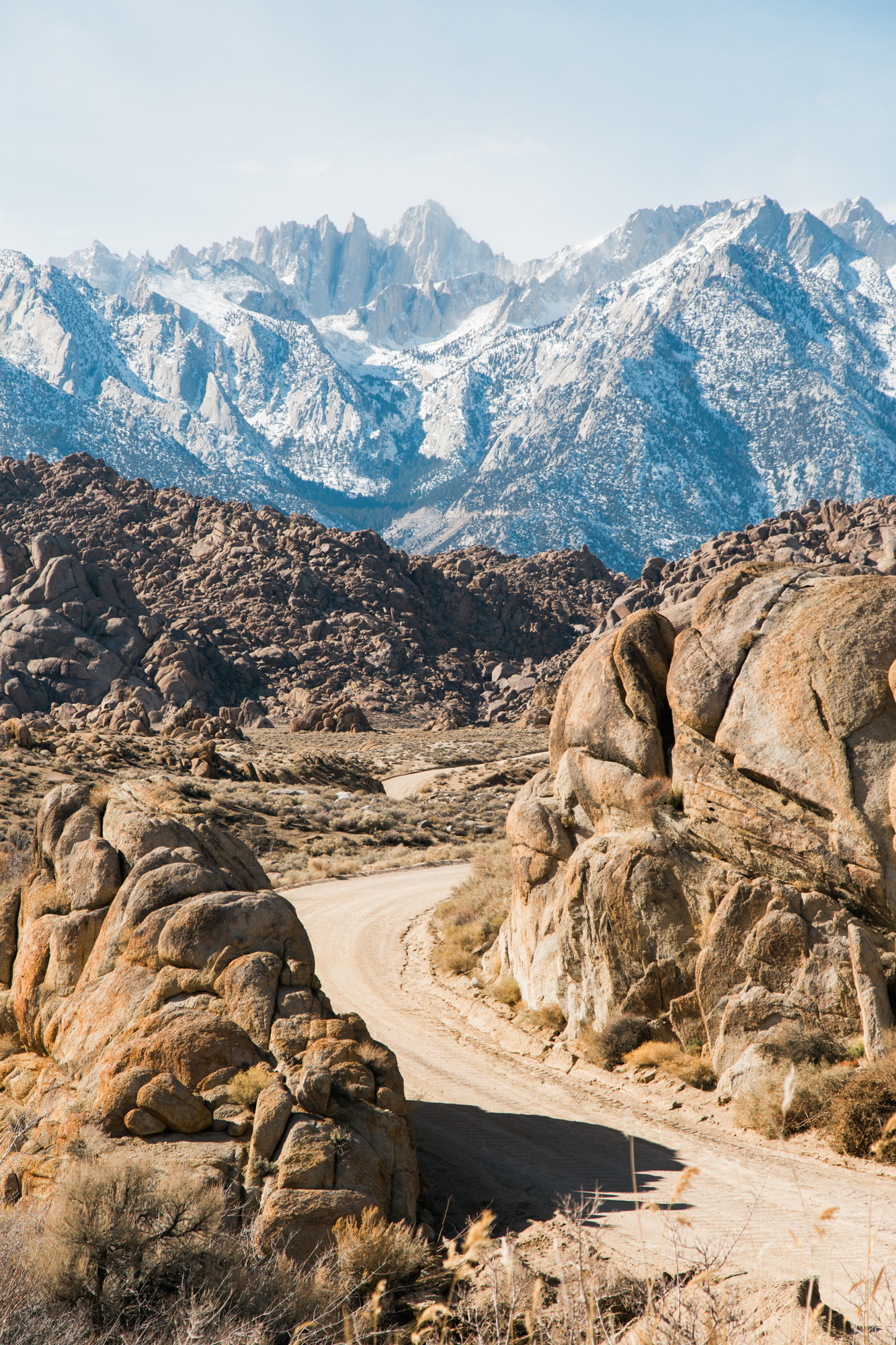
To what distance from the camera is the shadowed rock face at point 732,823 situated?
11.9 metres

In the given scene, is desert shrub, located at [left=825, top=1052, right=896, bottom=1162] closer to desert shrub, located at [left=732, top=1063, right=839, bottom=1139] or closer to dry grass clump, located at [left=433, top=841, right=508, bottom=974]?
desert shrub, located at [left=732, top=1063, right=839, bottom=1139]

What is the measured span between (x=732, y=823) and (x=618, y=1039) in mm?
3805

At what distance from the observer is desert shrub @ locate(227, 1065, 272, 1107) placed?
823 cm

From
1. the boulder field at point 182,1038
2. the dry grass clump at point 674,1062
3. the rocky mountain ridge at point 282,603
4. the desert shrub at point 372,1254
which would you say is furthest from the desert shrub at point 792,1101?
the rocky mountain ridge at point 282,603

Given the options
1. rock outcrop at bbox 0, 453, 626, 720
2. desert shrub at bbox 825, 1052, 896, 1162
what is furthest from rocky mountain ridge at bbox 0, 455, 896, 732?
desert shrub at bbox 825, 1052, 896, 1162

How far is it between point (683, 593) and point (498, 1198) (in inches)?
3753

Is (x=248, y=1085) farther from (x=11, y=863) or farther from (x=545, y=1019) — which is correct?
(x=11, y=863)

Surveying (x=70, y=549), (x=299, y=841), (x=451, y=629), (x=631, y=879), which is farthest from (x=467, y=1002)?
(x=451, y=629)

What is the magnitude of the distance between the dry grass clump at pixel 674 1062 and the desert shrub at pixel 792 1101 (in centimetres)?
98

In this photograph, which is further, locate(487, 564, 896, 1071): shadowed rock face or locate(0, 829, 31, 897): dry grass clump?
locate(0, 829, 31, 897): dry grass clump

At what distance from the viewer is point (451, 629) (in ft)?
395

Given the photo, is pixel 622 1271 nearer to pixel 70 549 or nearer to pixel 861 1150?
pixel 861 1150

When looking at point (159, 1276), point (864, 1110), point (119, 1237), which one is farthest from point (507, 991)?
point (119, 1237)

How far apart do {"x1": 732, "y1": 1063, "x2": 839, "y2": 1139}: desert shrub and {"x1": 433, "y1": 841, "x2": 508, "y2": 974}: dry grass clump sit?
353 inches
